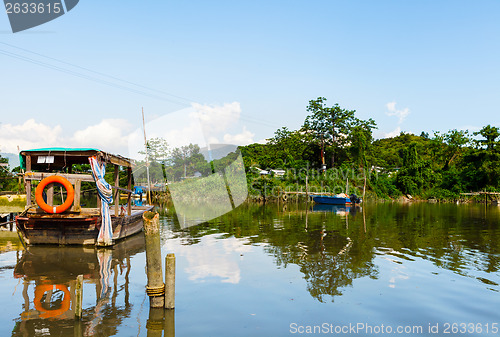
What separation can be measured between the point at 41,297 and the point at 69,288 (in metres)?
0.77

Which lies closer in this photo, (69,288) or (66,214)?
(69,288)

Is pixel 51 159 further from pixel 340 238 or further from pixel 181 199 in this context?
pixel 181 199

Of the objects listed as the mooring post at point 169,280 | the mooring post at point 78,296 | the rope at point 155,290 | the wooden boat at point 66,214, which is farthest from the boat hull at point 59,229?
the mooring post at point 169,280

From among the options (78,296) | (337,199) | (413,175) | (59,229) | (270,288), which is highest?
(413,175)

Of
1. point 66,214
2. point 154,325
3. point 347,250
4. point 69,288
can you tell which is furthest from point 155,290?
point 347,250

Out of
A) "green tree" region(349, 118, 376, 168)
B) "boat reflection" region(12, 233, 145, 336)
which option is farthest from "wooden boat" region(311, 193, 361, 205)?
"boat reflection" region(12, 233, 145, 336)

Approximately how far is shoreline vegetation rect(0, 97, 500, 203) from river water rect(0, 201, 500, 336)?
35.0m

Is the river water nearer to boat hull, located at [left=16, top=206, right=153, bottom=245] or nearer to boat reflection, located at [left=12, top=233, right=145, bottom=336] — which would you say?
boat reflection, located at [left=12, top=233, right=145, bottom=336]

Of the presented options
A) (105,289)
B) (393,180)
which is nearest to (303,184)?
(393,180)

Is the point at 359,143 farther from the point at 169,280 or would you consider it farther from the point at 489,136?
the point at 169,280

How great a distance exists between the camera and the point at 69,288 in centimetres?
963

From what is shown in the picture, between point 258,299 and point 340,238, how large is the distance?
9518 mm

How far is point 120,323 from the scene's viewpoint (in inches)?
296

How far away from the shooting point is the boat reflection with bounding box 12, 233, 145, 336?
24.0 ft
